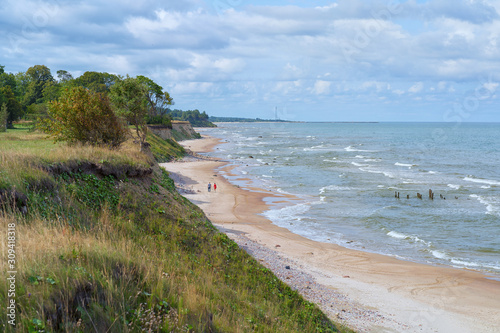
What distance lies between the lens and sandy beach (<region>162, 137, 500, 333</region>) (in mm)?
15555

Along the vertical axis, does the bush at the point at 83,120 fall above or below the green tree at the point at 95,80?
below

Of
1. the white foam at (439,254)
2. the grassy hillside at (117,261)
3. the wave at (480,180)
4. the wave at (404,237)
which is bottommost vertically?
the white foam at (439,254)

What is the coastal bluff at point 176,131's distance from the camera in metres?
88.2

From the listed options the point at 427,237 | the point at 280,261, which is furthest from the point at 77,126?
the point at 427,237

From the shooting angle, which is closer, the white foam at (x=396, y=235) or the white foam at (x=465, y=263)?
the white foam at (x=465, y=263)

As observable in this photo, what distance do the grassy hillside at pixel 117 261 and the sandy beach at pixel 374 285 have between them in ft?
12.6

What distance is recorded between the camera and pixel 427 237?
27922 millimetres

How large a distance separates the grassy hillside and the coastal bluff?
71178 mm

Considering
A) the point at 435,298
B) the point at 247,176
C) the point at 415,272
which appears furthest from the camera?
the point at 247,176

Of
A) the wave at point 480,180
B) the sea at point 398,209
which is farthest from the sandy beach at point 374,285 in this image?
the wave at point 480,180

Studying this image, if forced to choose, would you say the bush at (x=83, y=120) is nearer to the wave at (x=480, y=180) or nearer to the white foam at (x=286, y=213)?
the white foam at (x=286, y=213)

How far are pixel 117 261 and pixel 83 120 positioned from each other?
1587 cm

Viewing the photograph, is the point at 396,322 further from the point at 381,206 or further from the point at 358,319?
the point at 381,206

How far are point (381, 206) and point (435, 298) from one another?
65.2ft
